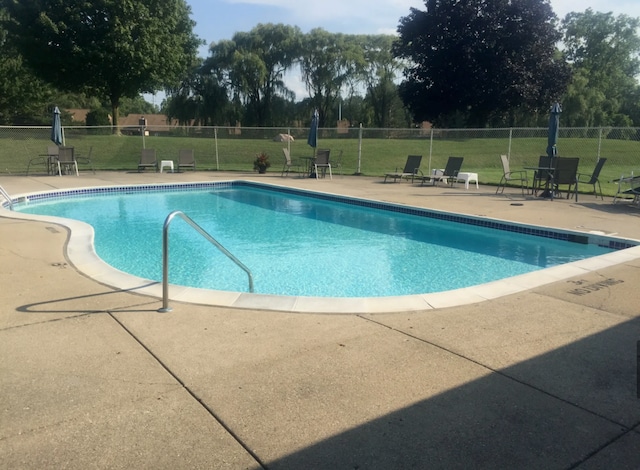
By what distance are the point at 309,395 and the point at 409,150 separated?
22388 mm

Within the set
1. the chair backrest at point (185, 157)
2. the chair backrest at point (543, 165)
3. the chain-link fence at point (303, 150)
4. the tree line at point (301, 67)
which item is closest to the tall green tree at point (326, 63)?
the tree line at point (301, 67)

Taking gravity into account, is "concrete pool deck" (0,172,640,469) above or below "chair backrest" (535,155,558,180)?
below

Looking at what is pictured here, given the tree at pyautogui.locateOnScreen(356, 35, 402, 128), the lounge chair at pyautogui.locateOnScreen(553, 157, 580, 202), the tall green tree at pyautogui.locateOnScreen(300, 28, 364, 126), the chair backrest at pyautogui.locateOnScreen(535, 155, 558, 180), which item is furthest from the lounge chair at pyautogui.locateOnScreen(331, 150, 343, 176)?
the tree at pyautogui.locateOnScreen(356, 35, 402, 128)

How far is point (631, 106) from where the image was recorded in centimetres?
5950

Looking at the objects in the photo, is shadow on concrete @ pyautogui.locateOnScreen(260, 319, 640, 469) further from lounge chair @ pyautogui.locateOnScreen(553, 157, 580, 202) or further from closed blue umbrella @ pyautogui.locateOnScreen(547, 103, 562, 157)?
closed blue umbrella @ pyautogui.locateOnScreen(547, 103, 562, 157)

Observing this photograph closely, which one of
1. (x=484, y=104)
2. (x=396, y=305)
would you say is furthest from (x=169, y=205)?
(x=484, y=104)

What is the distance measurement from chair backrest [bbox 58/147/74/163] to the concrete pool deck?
13.4 metres

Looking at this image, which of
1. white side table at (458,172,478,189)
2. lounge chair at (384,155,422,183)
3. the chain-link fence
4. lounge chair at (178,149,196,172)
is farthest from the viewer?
the chain-link fence

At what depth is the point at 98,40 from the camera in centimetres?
A: 2652

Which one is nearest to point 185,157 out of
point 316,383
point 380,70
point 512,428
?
point 316,383

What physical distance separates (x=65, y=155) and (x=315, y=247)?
479 inches

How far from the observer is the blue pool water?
649 cm

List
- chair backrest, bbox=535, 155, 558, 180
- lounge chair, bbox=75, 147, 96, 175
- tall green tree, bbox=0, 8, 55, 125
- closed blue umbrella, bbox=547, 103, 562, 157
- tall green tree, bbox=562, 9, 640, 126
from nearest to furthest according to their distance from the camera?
closed blue umbrella, bbox=547, 103, 562, 157 < chair backrest, bbox=535, 155, 558, 180 < lounge chair, bbox=75, 147, 96, 175 < tall green tree, bbox=0, 8, 55, 125 < tall green tree, bbox=562, 9, 640, 126

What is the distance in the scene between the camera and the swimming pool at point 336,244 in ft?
21.3
